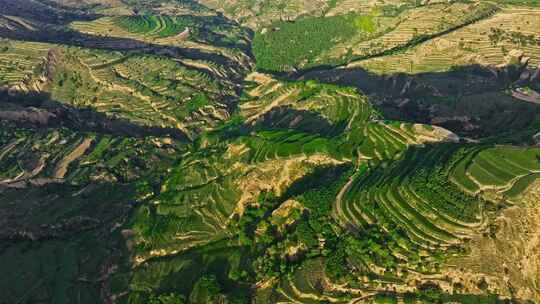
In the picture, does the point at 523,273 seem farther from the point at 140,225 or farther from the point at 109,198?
the point at 109,198

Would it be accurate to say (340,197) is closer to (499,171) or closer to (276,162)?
(276,162)

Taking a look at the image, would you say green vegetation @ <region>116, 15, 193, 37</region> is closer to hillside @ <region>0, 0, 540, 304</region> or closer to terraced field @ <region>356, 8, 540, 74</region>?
hillside @ <region>0, 0, 540, 304</region>

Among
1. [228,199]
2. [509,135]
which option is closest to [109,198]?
[228,199]

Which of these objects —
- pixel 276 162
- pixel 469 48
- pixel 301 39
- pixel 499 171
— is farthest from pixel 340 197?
pixel 301 39

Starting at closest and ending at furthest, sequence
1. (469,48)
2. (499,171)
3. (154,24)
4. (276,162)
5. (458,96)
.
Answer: (499,171)
(276,162)
(458,96)
(469,48)
(154,24)

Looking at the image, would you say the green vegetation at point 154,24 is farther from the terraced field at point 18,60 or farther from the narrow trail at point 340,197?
the narrow trail at point 340,197

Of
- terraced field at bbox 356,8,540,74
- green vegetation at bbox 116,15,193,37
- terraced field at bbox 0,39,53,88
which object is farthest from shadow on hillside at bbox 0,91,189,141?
terraced field at bbox 356,8,540,74

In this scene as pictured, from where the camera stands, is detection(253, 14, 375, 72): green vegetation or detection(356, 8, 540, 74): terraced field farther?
detection(253, 14, 375, 72): green vegetation
